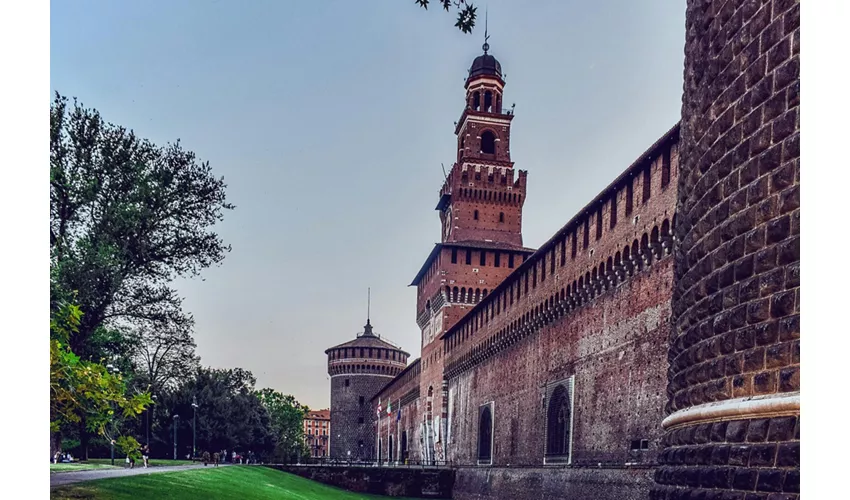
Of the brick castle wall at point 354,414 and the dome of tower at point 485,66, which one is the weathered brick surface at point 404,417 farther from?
the dome of tower at point 485,66

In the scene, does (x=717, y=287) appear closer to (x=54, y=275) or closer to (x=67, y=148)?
(x=54, y=275)

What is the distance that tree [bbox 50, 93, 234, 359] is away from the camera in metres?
14.2

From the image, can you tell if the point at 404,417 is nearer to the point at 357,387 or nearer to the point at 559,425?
the point at 357,387

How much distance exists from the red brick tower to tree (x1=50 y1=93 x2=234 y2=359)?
20710 millimetres

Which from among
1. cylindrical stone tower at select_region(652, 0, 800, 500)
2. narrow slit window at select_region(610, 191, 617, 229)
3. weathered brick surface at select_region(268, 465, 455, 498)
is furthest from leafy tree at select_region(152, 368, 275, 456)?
cylindrical stone tower at select_region(652, 0, 800, 500)

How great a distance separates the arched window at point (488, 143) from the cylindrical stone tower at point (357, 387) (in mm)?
22456

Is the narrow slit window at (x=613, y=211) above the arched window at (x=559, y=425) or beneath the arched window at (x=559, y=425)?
above

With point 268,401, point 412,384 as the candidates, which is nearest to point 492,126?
point 412,384

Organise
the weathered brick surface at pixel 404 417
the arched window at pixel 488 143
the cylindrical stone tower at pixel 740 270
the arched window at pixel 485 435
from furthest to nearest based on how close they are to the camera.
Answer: the weathered brick surface at pixel 404 417
the arched window at pixel 488 143
the arched window at pixel 485 435
the cylindrical stone tower at pixel 740 270

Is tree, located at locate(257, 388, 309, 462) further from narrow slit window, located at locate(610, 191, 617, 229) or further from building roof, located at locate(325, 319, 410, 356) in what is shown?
narrow slit window, located at locate(610, 191, 617, 229)

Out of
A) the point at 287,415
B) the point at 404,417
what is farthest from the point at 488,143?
the point at 287,415

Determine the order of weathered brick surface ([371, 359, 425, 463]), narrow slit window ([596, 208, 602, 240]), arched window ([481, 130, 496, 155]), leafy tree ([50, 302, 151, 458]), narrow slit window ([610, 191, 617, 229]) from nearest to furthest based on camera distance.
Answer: leafy tree ([50, 302, 151, 458]) → narrow slit window ([610, 191, 617, 229]) → narrow slit window ([596, 208, 602, 240]) → arched window ([481, 130, 496, 155]) → weathered brick surface ([371, 359, 425, 463])

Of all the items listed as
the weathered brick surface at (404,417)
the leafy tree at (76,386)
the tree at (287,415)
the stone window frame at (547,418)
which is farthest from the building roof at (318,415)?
the leafy tree at (76,386)

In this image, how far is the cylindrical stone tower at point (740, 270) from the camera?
4.07 meters
